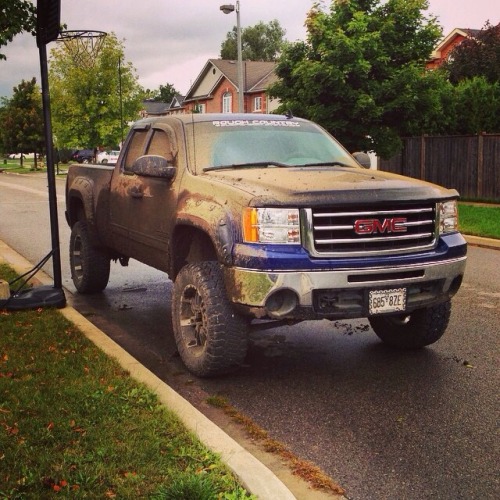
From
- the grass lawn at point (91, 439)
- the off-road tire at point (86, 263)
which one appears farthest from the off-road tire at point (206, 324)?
the off-road tire at point (86, 263)

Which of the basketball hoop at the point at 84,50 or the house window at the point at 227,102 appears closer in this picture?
the basketball hoop at the point at 84,50

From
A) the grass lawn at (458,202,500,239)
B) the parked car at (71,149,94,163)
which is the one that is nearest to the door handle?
the grass lawn at (458,202,500,239)

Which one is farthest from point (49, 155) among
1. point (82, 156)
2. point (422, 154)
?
point (82, 156)

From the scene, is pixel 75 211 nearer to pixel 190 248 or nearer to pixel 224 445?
pixel 190 248

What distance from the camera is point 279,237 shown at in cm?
477

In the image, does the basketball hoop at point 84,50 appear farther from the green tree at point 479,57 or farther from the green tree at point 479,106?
the green tree at point 479,57

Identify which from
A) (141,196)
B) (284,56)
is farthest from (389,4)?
(141,196)

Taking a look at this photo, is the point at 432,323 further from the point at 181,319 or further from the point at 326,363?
the point at 181,319

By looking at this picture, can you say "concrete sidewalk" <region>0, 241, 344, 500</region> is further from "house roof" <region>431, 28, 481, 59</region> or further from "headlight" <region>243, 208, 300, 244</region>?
"house roof" <region>431, 28, 481, 59</region>

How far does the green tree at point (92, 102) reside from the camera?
154ft

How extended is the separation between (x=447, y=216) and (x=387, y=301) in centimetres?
93

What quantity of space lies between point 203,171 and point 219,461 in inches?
108

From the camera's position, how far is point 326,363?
5.82 m

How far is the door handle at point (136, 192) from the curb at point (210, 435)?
1269 millimetres
